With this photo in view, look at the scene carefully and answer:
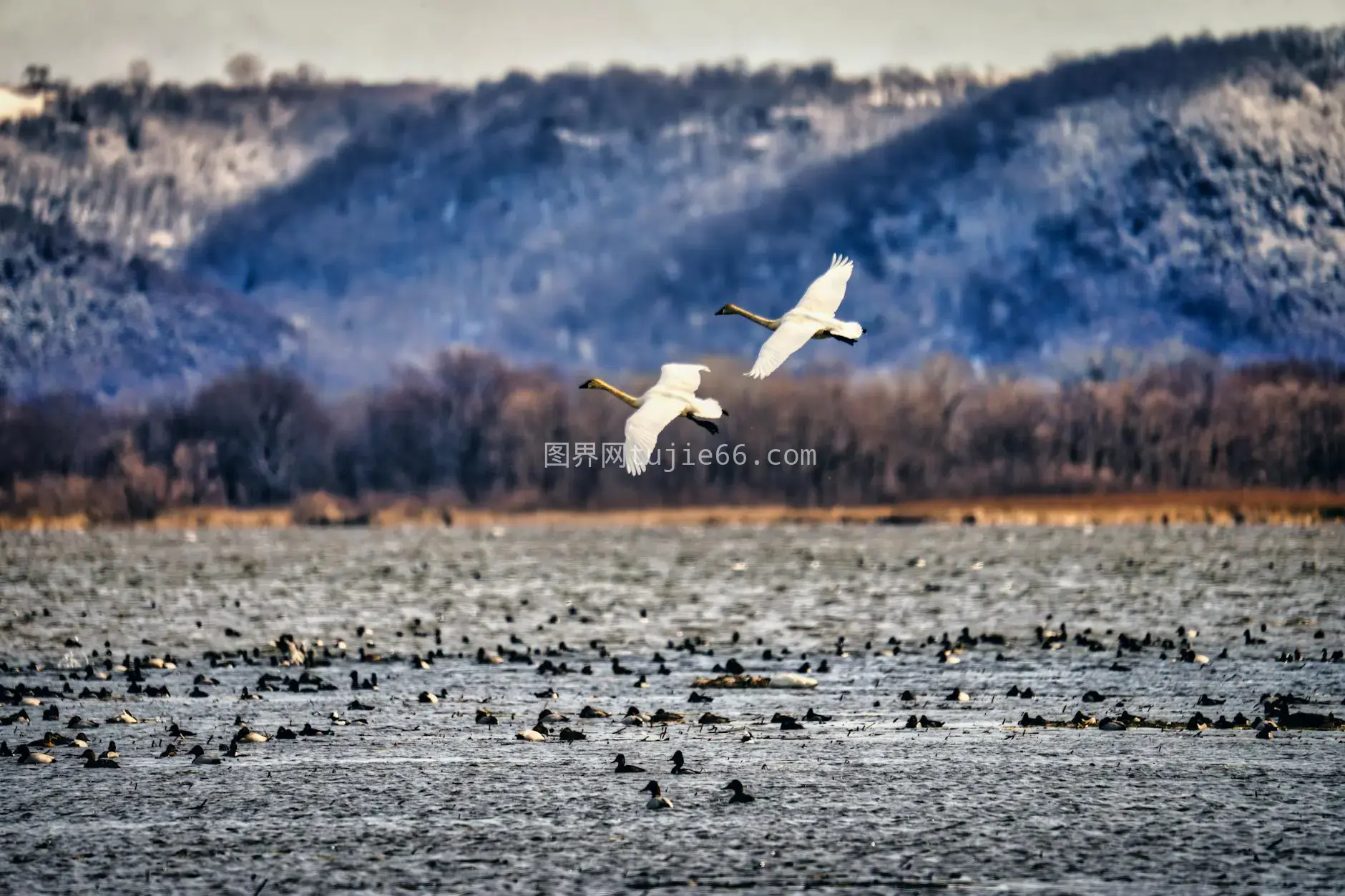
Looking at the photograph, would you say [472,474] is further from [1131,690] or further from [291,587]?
[1131,690]

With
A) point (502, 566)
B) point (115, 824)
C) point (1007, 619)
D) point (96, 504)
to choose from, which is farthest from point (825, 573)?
point (96, 504)

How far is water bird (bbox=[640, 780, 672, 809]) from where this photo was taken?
76.1 feet

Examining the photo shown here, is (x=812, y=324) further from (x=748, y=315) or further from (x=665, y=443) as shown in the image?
(x=665, y=443)

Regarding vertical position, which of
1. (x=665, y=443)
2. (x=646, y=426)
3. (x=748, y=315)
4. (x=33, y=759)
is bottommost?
(x=33, y=759)

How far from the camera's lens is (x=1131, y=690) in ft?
116

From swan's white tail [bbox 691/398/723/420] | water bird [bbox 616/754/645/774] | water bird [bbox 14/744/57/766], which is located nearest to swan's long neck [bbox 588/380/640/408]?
swan's white tail [bbox 691/398/723/420]

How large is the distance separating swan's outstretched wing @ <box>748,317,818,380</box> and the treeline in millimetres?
132783

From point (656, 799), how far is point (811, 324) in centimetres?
1025

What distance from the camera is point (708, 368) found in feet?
100

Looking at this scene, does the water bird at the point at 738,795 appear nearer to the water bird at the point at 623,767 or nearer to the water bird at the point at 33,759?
the water bird at the point at 623,767

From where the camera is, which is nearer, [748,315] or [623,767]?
[623,767]

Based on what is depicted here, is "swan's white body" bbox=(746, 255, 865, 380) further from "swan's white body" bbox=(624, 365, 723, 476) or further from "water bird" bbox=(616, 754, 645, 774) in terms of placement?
"water bird" bbox=(616, 754, 645, 774)

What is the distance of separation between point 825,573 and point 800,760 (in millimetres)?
62678

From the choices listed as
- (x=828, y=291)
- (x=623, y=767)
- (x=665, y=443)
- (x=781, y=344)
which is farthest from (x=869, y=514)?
(x=623, y=767)
